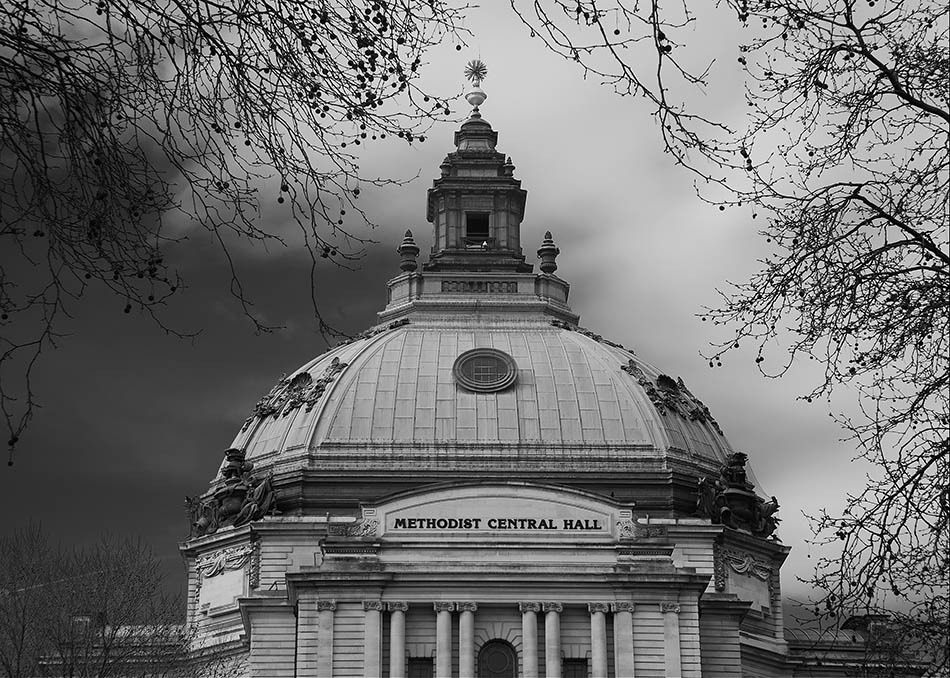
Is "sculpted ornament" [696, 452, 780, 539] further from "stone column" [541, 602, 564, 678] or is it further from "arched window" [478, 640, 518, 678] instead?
"arched window" [478, 640, 518, 678]

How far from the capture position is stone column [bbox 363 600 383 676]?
74.7 metres

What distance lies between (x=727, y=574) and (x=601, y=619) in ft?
53.0

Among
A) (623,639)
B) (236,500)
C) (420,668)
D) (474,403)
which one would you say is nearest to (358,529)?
(420,668)

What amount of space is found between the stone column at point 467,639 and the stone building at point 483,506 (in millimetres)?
84

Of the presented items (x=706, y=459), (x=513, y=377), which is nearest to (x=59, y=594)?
(x=513, y=377)

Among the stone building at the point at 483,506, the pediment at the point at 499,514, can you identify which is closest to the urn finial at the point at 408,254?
the stone building at the point at 483,506

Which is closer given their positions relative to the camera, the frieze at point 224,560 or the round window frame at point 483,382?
the frieze at point 224,560

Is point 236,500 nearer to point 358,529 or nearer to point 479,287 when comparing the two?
point 358,529

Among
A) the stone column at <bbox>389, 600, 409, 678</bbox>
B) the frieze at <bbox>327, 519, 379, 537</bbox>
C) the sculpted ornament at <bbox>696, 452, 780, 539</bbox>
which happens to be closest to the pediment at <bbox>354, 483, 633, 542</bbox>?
the frieze at <bbox>327, 519, 379, 537</bbox>

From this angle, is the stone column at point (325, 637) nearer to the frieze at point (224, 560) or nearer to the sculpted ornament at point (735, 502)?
the frieze at point (224, 560)

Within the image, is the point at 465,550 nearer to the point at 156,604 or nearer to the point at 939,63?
the point at 156,604

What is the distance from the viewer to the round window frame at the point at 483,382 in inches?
3647

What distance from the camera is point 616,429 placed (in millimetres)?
91250

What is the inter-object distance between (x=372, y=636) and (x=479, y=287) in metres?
32.7
